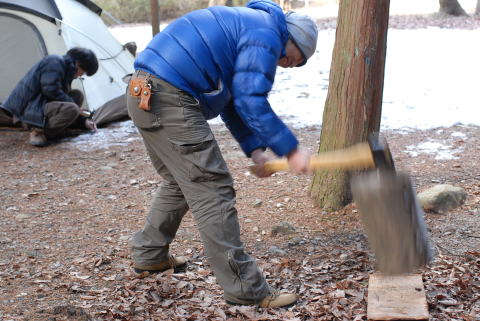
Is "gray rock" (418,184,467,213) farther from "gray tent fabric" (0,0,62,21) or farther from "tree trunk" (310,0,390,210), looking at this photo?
"gray tent fabric" (0,0,62,21)

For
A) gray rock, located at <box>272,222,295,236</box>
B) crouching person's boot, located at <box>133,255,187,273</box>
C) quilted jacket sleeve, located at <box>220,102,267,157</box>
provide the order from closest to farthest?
quilted jacket sleeve, located at <box>220,102,267,157</box>, crouching person's boot, located at <box>133,255,187,273</box>, gray rock, located at <box>272,222,295,236</box>

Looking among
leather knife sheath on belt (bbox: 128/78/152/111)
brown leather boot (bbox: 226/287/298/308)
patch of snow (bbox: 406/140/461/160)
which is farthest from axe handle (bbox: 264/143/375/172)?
patch of snow (bbox: 406/140/461/160)

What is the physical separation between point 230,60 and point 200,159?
0.58 meters

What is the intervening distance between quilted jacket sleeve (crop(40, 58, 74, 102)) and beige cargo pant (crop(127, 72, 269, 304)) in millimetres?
4314

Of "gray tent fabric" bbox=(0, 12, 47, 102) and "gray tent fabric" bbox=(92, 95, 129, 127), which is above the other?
"gray tent fabric" bbox=(0, 12, 47, 102)

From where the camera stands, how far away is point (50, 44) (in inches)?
341

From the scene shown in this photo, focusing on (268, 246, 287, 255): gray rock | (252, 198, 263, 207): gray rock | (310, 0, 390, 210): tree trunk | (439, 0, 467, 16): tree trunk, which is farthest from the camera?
(439, 0, 467, 16): tree trunk

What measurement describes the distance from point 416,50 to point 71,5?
7.80m

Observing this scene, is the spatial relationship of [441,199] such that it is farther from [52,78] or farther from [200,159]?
[52,78]

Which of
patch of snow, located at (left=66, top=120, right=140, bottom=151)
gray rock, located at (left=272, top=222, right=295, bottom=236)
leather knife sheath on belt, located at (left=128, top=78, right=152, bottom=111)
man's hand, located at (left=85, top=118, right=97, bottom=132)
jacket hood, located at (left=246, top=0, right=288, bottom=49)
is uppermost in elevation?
jacket hood, located at (left=246, top=0, right=288, bottom=49)

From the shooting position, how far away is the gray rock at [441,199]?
16.2ft

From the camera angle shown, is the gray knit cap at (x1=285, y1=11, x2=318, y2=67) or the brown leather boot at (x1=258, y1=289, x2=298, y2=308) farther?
the brown leather boot at (x1=258, y1=289, x2=298, y2=308)

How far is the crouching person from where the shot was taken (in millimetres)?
7477

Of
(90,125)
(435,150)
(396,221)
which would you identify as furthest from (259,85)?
(90,125)
